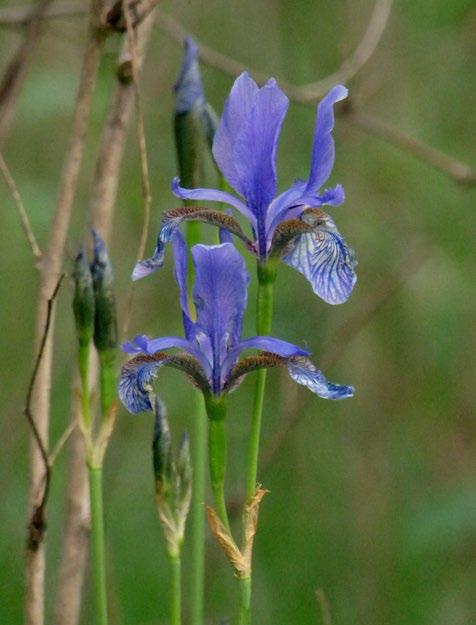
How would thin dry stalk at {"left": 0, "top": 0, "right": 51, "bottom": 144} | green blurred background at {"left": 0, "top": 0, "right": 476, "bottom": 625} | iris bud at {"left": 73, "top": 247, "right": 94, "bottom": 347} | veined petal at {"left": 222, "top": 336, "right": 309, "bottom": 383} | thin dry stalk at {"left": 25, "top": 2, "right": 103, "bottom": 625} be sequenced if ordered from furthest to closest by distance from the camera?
green blurred background at {"left": 0, "top": 0, "right": 476, "bottom": 625}, thin dry stalk at {"left": 0, "top": 0, "right": 51, "bottom": 144}, thin dry stalk at {"left": 25, "top": 2, "right": 103, "bottom": 625}, iris bud at {"left": 73, "top": 247, "right": 94, "bottom": 347}, veined petal at {"left": 222, "top": 336, "right": 309, "bottom": 383}

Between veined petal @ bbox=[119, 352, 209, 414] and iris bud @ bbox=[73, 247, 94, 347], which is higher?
iris bud @ bbox=[73, 247, 94, 347]

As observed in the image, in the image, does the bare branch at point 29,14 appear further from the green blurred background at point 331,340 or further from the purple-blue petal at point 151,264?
the purple-blue petal at point 151,264

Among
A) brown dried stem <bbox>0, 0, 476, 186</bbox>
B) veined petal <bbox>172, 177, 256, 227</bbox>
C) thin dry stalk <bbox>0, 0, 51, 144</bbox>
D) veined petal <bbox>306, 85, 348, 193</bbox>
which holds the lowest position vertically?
veined petal <bbox>172, 177, 256, 227</bbox>

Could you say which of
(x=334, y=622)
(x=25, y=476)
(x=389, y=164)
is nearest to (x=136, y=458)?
(x=25, y=476)

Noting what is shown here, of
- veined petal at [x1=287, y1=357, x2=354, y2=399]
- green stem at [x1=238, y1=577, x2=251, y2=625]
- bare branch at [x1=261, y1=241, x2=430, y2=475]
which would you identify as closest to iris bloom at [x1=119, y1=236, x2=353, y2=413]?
veined petal at [x1=287, y1=357, x2=354, y2=399]

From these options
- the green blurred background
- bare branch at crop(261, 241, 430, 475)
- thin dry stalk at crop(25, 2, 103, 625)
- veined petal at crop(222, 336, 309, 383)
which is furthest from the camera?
the green blurred background

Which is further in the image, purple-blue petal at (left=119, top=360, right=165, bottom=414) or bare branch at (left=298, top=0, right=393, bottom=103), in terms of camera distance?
bare branch at (left=298, top=0, right=393, bottom=103)

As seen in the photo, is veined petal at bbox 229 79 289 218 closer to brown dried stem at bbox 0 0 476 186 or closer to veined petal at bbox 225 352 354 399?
veined petal at bbox 225 352 354 399

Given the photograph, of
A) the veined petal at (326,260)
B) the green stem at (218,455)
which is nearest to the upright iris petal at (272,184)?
the veined petal at (326,260)
